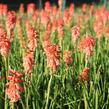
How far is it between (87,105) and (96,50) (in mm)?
2011

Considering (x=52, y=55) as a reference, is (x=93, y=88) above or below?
below

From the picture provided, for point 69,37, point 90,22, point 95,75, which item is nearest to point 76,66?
point 95,75

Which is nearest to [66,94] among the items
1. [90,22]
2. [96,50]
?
[96,50]

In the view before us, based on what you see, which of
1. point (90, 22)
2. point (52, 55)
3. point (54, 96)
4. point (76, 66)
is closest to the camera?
point (52, 55)

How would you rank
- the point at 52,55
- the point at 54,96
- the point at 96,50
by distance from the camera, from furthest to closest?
the point at 96,50 < the point at 54,96 < the point at 52,55

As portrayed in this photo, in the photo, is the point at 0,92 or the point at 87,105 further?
the point at 0,92

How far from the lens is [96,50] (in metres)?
4.90

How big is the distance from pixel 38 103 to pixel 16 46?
7.14ft

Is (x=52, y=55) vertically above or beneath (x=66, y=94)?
above

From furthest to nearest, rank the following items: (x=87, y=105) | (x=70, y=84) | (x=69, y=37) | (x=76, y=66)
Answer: (x=69, y=37), (x=76, y=66), (x=70, y=84), (x=87, y=105)

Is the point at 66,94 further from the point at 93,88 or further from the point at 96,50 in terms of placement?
the point at 96,50

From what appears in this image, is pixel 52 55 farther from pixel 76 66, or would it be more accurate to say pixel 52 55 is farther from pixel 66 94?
pixel 76 66

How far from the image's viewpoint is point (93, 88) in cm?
322

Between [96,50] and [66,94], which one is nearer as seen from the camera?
[66,94]
